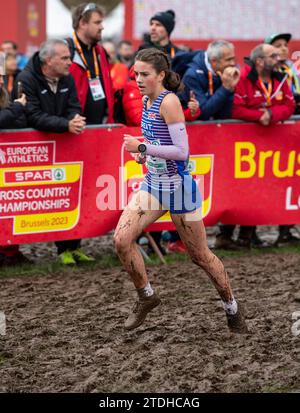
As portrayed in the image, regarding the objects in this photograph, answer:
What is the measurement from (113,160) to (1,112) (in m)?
1.32

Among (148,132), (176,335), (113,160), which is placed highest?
(148,132)

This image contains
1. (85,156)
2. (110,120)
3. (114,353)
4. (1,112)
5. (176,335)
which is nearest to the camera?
(114,353)

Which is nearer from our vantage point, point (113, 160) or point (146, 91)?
point (146, 91)

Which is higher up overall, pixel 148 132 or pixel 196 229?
pixel 148 132

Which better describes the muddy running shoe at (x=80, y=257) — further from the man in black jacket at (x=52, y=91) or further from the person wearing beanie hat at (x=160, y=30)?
the person wearing beanie hat at (x=160, y=30)

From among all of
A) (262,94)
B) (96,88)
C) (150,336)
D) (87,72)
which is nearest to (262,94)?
(262,94)

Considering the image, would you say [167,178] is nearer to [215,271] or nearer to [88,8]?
[215,271]

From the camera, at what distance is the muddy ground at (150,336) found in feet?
18.7

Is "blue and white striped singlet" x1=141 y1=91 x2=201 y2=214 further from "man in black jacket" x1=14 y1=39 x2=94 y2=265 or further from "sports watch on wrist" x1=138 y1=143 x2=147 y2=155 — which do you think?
"man in black jacket" x1=14 y1=39 x2=94 y2=265

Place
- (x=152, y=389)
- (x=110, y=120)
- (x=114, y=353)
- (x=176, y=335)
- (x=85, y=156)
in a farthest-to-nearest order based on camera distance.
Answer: (x=110, y=120) → (x=85, y=156) → (x=176, y=335) → (x=114, y=353) → (x=152, y=389)

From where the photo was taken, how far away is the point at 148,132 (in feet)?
21.2

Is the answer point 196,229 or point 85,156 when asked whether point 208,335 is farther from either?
point 85,156

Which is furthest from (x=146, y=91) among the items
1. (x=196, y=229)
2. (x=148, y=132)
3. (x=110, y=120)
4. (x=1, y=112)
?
(x=110, y=120)

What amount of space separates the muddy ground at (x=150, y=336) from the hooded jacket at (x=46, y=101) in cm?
150
